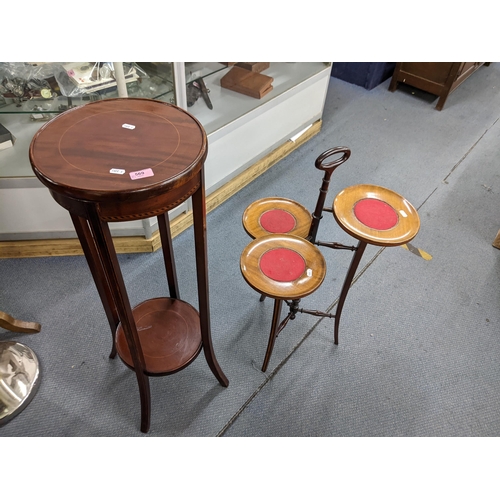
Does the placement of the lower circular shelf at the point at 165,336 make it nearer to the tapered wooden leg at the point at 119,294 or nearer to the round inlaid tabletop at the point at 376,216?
the tapered wooden leg at the point at 119,294

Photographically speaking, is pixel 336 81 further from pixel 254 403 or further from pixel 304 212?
pixel 254 403

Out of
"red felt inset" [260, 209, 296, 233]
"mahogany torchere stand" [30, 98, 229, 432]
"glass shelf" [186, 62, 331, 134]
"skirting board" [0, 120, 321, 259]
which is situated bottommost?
"skirting board" [0, 120, 321, 259]

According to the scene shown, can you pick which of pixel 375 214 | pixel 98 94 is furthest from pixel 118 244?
pixel 375 214

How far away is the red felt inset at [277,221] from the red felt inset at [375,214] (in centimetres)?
29

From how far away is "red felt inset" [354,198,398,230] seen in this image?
4.87 feet

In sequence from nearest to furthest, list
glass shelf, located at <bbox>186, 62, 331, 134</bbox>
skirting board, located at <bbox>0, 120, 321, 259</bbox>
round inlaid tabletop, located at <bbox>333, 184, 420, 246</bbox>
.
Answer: round inlaid tabletop, located at <bbox>333, 184, 420, 246</bbox>, skirting board, located at <bbox>0, 120, 321, 259</bbox>, glass shelf, located at <bbox>186, 62, 331, 134</bbox>

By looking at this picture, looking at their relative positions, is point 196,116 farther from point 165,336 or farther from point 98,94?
point 165,336

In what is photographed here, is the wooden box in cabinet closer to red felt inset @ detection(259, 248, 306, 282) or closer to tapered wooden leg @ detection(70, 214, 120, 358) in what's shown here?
red felt inset @ detection(259, 248, 306, 282)

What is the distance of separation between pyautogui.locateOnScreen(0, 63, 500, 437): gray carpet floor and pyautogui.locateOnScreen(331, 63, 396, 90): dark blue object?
1542 millimetres

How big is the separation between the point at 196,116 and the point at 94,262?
4.45ft

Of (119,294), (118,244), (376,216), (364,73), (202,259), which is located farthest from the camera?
(364,73)

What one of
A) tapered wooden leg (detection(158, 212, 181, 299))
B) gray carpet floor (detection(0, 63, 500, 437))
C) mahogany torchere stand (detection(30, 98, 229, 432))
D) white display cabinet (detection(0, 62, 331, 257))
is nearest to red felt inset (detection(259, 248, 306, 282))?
mahogany torchere stand (detection(30, 98, 229, 432))

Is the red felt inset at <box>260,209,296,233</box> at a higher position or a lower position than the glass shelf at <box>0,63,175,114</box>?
lower

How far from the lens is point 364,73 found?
12.7ft
